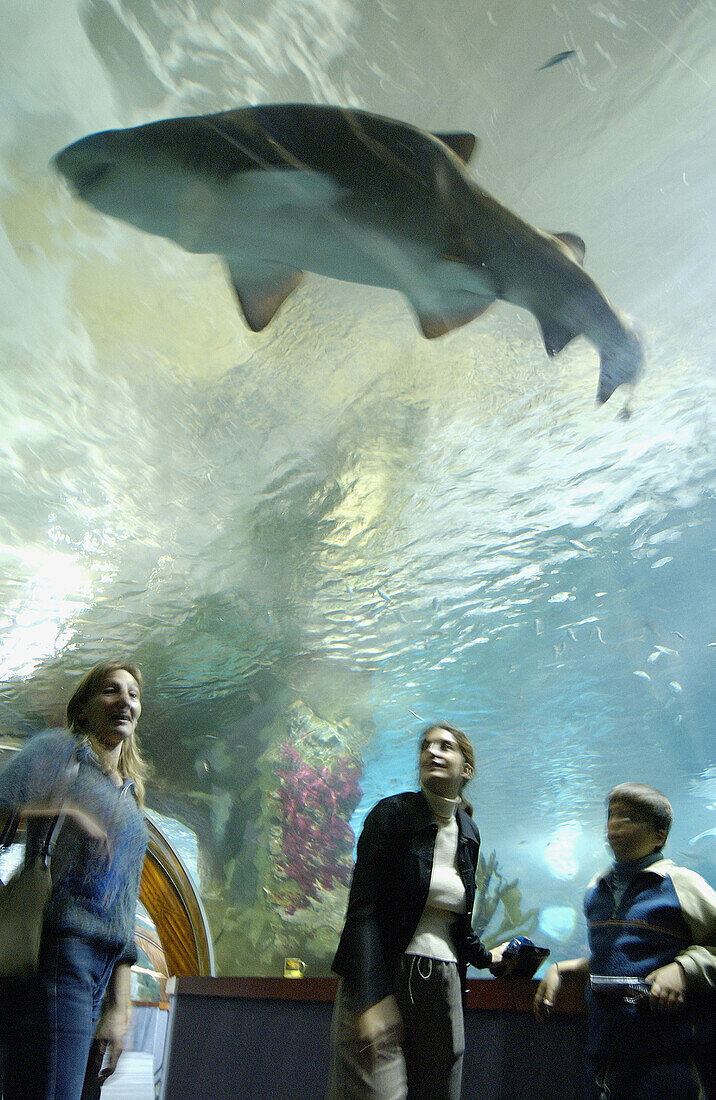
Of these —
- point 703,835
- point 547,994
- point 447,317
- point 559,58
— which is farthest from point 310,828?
point 703,835

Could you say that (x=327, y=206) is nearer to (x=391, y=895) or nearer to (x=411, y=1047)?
(x=391, y=895)

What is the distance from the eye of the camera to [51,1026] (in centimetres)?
124

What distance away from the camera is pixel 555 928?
23.0 meters

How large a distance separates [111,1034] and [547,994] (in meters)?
1.28

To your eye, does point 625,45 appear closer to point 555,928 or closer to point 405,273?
point 405,273

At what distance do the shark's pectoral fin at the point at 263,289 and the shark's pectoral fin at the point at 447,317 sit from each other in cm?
64

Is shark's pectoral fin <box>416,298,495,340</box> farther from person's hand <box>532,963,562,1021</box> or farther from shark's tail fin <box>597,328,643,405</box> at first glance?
person's hand <box>532,963,562,1021</box>

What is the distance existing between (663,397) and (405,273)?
261 centimetres

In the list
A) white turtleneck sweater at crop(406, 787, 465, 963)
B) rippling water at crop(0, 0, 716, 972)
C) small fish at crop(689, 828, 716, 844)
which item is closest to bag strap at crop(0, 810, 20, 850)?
white turtleneck sweater at crop(406, 787, 465, 963)

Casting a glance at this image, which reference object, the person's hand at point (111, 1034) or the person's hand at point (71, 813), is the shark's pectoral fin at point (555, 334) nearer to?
the person's hand at point (71, 813)

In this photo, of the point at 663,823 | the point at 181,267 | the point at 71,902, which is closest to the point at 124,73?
the point at 181,267

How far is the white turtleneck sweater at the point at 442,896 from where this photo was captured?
1717 millimetres

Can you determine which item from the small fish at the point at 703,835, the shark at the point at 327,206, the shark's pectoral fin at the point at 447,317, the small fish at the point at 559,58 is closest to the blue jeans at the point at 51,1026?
the shark at the point at 327,206

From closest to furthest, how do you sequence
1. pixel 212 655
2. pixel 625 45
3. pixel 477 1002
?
pixel 477 1002
pixel 625 45
pixel 212 655
